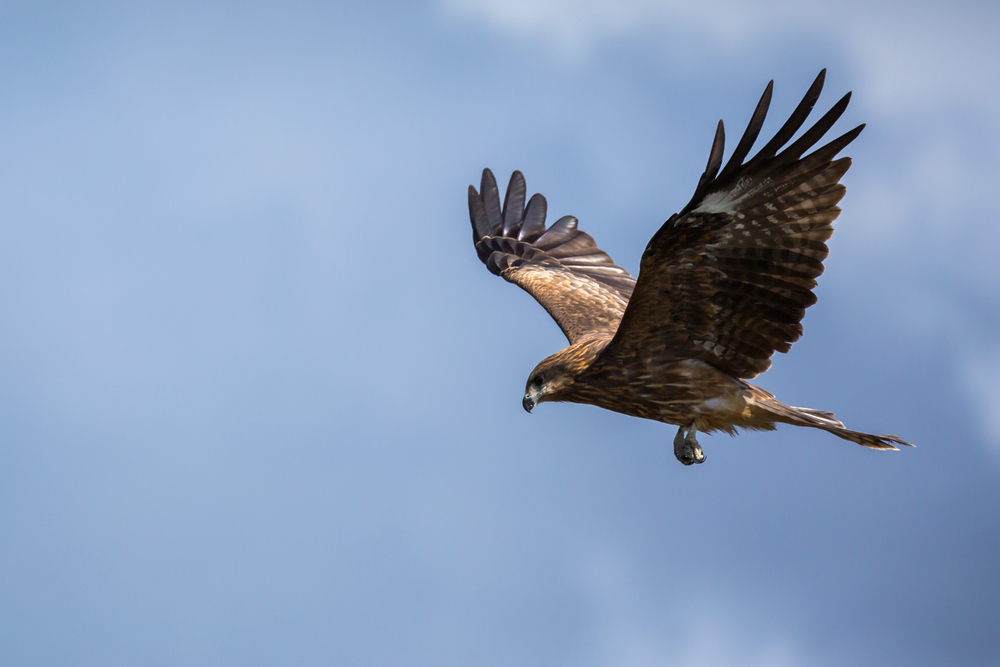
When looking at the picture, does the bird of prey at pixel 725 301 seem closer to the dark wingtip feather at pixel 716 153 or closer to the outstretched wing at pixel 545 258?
the dark wingtip feather at pixel 716 153

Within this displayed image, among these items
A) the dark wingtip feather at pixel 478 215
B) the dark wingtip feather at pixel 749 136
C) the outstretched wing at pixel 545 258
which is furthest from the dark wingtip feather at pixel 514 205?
the dark wingtip feather at pixel 749 136

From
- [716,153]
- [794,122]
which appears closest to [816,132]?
[794,122]

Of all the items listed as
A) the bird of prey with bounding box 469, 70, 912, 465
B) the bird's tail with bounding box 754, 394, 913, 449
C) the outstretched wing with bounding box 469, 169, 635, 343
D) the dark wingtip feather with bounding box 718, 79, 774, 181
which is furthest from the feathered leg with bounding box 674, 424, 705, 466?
the dark wingtip feather with bounding box 718, 79, 774, 181

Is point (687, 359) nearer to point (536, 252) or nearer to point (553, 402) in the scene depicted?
point (553, 402)

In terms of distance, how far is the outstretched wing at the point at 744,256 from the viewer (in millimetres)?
5836

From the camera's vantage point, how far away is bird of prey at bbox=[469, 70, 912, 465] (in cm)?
588

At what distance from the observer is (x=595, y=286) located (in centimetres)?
973

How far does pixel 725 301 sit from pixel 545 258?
431 cm

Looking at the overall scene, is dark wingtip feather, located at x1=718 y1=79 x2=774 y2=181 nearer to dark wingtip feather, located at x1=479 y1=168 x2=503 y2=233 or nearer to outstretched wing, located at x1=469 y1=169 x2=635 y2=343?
outstretched wing, located at x1=469 y1=169 x2=635 y2=343

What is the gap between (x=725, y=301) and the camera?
6.48m

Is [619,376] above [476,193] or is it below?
below

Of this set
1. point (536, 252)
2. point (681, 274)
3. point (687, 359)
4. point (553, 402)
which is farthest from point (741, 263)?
point (536, 252)

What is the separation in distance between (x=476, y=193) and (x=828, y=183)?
575 cm

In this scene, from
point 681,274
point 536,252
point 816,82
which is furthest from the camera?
point 536,252
